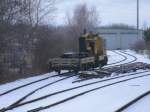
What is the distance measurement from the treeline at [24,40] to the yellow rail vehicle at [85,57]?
2.24m

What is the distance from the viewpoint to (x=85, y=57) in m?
35.1

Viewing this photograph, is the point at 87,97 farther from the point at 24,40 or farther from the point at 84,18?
the point at 84,18

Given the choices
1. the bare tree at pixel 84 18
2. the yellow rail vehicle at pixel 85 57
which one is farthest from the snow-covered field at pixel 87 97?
the bare tree at pixel 84 18

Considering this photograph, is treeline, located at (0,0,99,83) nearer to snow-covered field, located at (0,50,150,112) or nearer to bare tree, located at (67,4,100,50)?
snow-covered field, located at (0,50,150,112)

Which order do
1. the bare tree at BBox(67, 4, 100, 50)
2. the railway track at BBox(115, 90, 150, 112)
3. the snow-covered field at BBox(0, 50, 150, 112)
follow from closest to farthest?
the railway track at BBox(115, 90, 150, 112) < the snow-covered field at BBox(0, 50, 150, 112) < the bare tree at BBox(67, 4, 100, 50)

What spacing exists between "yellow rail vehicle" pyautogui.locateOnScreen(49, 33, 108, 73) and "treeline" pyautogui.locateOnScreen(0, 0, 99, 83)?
7.35ft

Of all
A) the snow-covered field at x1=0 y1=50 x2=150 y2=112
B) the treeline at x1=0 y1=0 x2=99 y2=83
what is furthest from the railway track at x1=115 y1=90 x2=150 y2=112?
the treeline at x1=0 y1=0 x2=99 y2=83

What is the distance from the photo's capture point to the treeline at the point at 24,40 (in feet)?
102

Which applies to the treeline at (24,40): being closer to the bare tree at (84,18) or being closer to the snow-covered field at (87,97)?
the snow-covered field at (87,97)

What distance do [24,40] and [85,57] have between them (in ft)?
15.8

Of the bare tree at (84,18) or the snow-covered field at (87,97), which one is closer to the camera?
the snow-covered field at (87,97)

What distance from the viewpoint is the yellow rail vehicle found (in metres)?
33.0

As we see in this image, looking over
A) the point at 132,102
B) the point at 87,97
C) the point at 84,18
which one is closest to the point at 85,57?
the point at 87,97

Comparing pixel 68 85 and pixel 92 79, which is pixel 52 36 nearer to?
pixel 92 79
